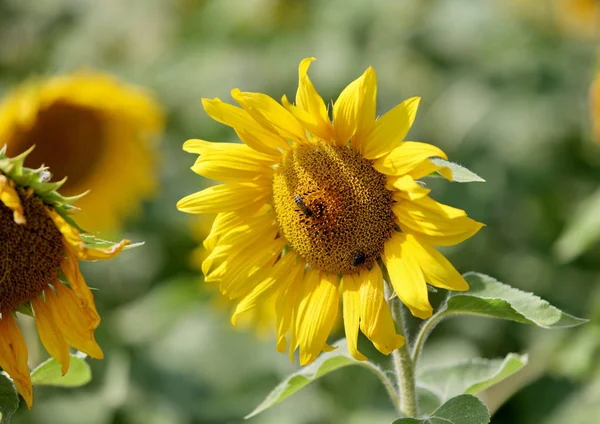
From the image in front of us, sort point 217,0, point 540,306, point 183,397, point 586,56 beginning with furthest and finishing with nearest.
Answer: point 217,0 < point 586,56 < point 183,397 < point 540,306

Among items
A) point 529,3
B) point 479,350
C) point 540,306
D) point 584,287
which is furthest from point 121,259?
point 540,306

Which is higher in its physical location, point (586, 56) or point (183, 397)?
point (586, 56)

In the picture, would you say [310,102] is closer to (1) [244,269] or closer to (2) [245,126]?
(2) [245,126]

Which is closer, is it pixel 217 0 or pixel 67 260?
pixel 67 260

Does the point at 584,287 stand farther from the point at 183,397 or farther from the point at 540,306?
the point at 540,306

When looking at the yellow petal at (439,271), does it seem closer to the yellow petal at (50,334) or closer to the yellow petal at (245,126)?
the yellow petal at (245,126)

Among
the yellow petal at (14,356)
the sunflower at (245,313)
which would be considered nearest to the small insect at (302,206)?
the yellow petal at (14,356)

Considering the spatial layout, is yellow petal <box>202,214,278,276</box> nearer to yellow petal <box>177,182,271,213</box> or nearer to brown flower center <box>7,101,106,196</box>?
yellow petal <box>177,182,271,213</box>
